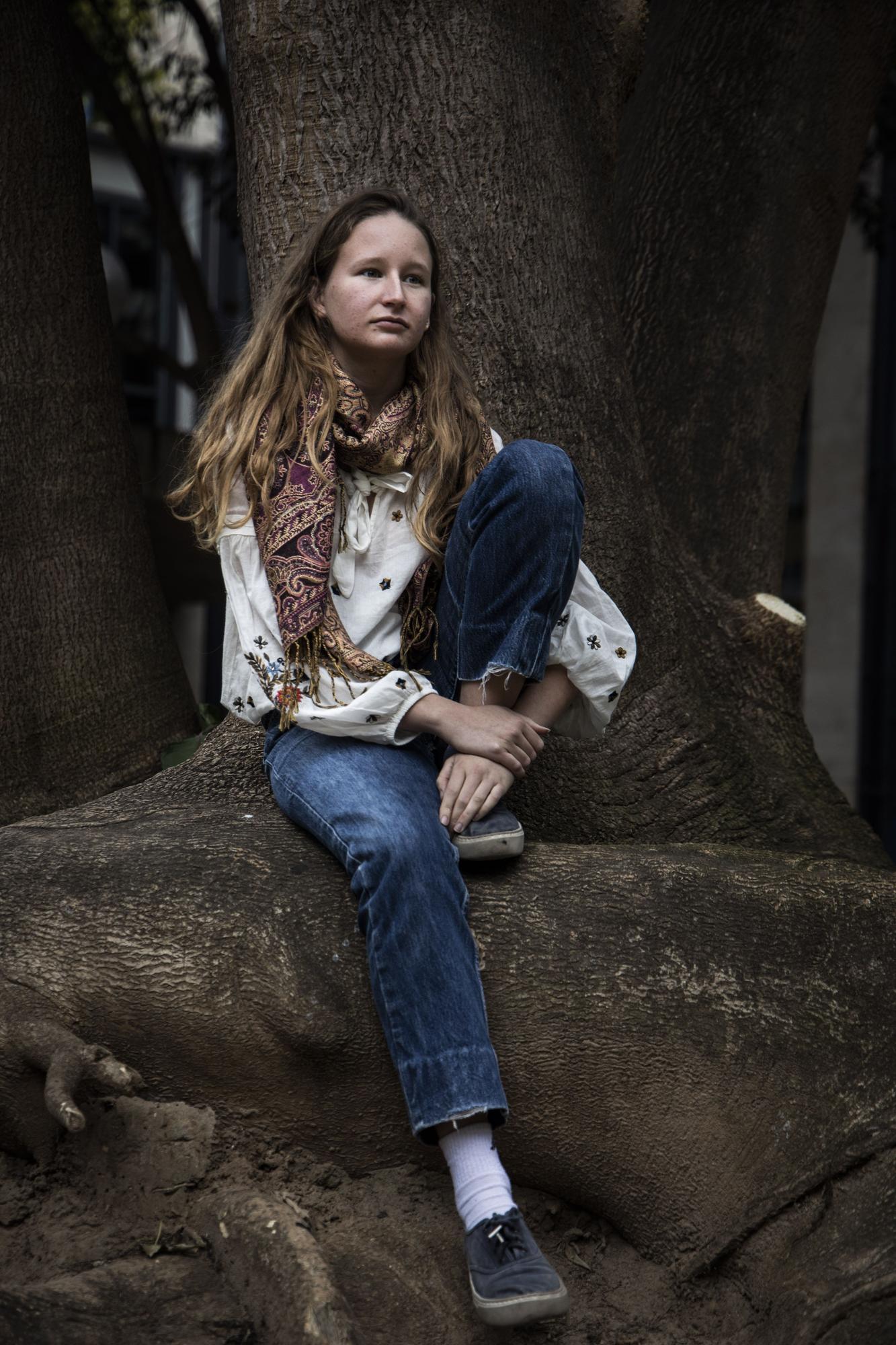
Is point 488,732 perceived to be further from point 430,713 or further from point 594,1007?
point 594,1007

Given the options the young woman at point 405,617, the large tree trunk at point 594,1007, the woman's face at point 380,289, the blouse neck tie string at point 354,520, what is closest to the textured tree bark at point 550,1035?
the large tree trunk at point 594,1007

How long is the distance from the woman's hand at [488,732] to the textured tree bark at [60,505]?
1.91 metres

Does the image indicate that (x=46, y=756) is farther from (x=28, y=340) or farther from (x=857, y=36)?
(x=857, y=36)

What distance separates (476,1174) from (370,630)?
1.07 metres

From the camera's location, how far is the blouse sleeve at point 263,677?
8.26 feet

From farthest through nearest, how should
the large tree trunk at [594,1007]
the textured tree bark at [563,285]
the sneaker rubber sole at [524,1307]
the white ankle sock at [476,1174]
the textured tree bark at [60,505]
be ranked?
the textured tree bark at [60,505] < the textured tree bark at [563,285] < the large tree trunk at [594,1007] < the white ankle sock at [476,1174] < the sneaker rubber sole at [524,1307]

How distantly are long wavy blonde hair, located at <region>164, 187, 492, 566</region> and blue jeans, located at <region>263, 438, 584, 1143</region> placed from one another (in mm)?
211

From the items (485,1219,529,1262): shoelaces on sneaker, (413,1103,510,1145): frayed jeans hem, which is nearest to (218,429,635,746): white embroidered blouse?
(413,1103,510,1145): frayed jeans hem

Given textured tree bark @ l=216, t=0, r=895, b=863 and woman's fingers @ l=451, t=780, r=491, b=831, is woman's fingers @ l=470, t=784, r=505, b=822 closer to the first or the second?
A: woman's fingers @ l=451, t=780, r=491, b=831

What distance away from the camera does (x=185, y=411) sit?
584 inches

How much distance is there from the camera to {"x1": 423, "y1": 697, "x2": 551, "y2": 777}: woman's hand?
→ 2516 mm

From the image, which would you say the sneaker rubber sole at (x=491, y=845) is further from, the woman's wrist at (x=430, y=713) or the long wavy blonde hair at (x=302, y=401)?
the long wavy blonde hair at (x=302, y=401)

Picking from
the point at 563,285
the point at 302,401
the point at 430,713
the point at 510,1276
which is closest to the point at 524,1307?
the point at 510,1276

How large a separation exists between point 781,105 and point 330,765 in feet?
10.2
